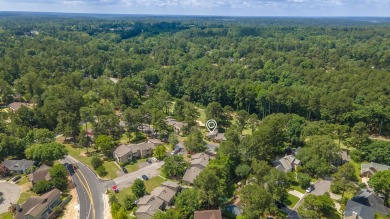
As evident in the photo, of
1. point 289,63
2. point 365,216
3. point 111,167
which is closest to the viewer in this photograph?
point 365,216

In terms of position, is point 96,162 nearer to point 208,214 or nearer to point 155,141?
point 155,141

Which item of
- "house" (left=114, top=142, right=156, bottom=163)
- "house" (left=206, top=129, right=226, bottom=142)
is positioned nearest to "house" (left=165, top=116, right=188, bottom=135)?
"house" (left=206, top=129, right=226, bottom=142)

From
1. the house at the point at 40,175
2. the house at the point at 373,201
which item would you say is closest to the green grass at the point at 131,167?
the house at the point at 40,175

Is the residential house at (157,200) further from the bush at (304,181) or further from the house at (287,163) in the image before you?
the bush at (304,181)

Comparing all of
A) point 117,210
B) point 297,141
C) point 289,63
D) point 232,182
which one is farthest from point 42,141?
point 289,63

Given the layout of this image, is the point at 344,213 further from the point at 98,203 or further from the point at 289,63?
the point at 289,63

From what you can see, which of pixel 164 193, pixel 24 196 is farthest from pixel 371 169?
pixel 24 196

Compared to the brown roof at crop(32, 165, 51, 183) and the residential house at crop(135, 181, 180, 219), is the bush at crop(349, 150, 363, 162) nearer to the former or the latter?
the residential house at crop(135, 181, 180, 219)
